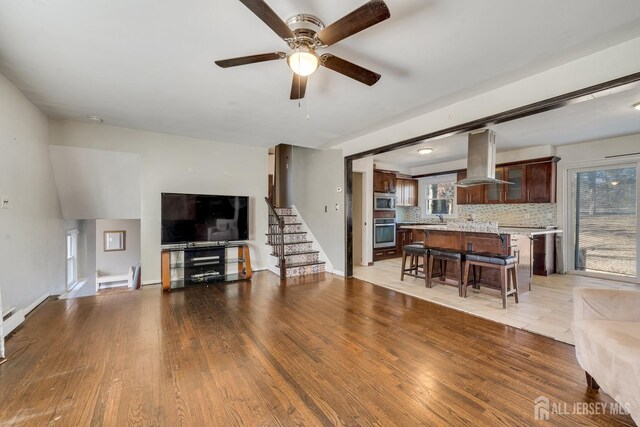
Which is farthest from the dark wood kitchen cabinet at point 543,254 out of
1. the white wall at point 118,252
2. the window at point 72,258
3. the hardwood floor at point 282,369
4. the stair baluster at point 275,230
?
the white wall at point 118,252

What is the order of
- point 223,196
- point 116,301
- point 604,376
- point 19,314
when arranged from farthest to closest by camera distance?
point 223,196 → point 116,301 → point 19,314 → point 604,376

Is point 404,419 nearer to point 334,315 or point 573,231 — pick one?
point 334,315

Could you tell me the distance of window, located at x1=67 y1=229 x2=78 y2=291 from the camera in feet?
17.0

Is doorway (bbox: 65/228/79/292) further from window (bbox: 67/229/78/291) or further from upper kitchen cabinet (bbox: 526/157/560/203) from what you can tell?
upper kitchen cabinet (bbox: 526/157/560/203)

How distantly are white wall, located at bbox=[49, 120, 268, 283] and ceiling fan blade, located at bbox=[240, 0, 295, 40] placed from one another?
3.82 m

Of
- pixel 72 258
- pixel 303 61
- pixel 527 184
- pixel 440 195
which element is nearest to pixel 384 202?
pixel 440 195

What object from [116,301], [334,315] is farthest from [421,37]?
[116,301]

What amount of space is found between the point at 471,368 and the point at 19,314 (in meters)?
4.39

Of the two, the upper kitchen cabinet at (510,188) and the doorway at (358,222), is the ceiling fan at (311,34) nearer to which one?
the doorway at (358,222)

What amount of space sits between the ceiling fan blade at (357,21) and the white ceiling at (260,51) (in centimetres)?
22

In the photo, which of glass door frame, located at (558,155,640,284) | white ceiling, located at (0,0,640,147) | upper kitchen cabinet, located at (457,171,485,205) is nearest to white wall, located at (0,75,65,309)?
white ceiling, located at (0,0,640,147)

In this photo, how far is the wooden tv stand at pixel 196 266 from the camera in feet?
14.8

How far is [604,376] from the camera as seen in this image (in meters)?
1.55

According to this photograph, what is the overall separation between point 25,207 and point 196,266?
2.21 metres
